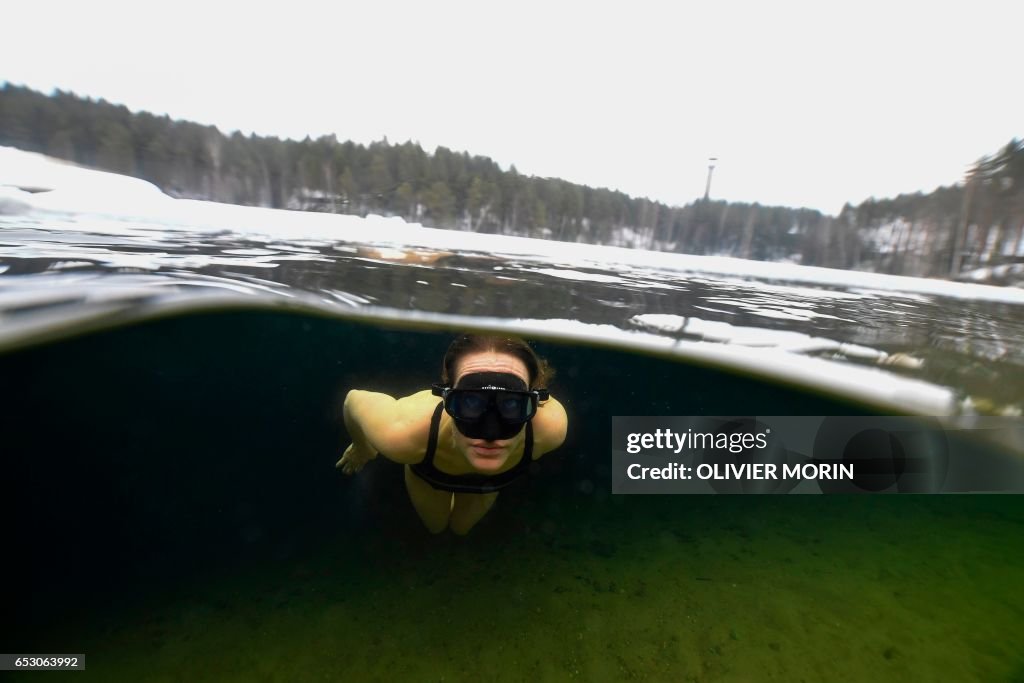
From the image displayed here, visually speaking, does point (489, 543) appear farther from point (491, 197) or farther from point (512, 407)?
point (491, 197)

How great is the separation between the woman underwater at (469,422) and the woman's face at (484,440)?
0.4 inches

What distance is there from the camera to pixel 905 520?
8.35 m

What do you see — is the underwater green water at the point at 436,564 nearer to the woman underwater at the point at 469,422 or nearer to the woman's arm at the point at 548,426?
the woman underwater at the point at 469,422

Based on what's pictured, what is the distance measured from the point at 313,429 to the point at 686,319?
496 inches

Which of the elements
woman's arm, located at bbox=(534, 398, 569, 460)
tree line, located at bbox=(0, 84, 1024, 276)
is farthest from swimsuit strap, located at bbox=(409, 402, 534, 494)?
tree line, located at bbox=(0, 84, 1024, 276)

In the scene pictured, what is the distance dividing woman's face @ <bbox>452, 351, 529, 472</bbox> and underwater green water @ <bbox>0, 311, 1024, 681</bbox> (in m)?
2.14

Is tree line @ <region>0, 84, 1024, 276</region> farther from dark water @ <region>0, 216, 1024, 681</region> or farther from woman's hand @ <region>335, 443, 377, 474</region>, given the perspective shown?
woman's hand @ <region>335, 443, 377, 474</region>

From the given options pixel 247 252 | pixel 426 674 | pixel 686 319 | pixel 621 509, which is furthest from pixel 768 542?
pixel 247 252

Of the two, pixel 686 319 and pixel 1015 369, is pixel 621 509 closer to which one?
pixel 686 319

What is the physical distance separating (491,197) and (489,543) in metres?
5.53

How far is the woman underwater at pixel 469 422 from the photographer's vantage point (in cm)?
439

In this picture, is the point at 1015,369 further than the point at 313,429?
No

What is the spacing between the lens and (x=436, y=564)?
6.23m

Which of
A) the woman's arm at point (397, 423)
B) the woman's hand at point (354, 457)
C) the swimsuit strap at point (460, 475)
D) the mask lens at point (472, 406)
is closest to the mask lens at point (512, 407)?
the mask lens at point (472, 406)
